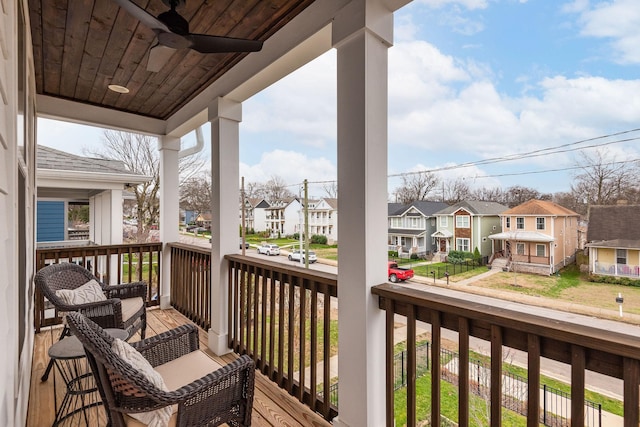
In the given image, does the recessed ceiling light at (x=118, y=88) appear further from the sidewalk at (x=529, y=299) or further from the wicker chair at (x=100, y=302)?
the sidewalk at (x=529, y=299)

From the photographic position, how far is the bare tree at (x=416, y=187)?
1.60 metres

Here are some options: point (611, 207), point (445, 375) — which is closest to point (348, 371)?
point (445, 375)

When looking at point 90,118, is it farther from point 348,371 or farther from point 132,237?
point 348,371

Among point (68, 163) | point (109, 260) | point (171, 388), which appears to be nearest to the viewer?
Result: point (171, 388)

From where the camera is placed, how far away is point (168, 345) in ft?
6.36

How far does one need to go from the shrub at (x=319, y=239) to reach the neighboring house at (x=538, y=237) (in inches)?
42.7

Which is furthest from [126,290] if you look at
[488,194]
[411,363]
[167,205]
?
[488,194]

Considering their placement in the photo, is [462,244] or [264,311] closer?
[462,244]

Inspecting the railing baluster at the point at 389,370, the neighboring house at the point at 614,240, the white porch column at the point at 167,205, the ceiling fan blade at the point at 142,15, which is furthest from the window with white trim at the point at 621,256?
the white porch column at the point at 167,205

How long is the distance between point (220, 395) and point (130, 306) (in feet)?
6.68

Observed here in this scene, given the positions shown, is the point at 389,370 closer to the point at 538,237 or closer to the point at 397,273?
the point at 397,273

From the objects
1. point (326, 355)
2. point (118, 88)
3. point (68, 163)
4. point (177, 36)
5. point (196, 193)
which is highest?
point (118, 88)


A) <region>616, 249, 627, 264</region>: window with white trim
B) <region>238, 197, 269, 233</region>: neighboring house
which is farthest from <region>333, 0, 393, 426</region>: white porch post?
<region>238, 197, 269, 233</region>: neighboring house

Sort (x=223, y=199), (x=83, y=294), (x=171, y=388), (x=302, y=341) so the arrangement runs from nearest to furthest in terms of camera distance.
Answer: (x=171, y=388) < (x=302, y=341) < (x=83, y=294) < (x=223, y=199)
